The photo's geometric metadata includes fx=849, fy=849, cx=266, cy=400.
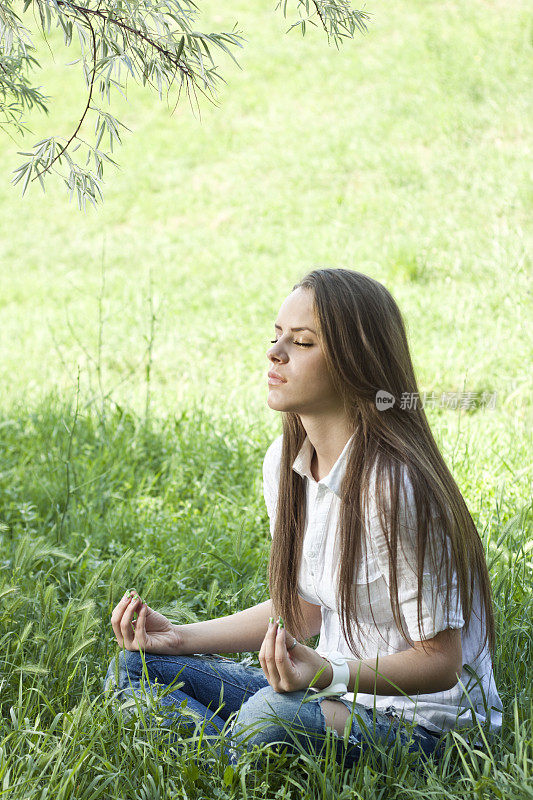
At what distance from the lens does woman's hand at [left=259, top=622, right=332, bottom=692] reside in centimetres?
180

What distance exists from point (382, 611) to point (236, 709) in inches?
23.4

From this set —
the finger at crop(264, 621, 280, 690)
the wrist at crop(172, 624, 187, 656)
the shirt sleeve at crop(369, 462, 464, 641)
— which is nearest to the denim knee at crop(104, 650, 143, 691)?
the wrist at crop(172, 624, 187, 656)

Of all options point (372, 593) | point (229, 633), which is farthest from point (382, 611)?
point (229, 633)

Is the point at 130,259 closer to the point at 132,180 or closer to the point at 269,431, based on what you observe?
the point at 132,180

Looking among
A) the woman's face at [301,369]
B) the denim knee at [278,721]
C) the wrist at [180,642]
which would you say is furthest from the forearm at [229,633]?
the woman's face at [301,369]

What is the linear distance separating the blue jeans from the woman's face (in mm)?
698

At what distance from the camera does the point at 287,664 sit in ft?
5.95

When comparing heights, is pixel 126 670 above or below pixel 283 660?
below

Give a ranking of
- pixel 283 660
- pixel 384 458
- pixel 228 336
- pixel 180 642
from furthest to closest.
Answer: pixel 228 336 → pixel 180 642 → pixel 384 458 → pixel 283 660

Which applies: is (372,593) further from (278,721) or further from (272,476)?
(272,476)

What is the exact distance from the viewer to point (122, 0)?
2520mm

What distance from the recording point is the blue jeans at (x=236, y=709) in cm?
203

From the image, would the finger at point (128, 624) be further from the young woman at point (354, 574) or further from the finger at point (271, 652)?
the finger at point (271, 652)

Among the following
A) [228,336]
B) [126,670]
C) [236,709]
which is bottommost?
Answer: [236,709]
